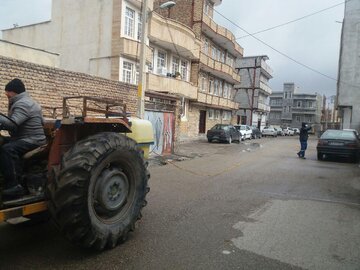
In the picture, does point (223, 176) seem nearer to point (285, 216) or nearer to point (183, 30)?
point (285, 216)

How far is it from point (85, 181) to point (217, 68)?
32436 mm

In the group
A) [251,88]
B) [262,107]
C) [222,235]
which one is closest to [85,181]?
[222,235]

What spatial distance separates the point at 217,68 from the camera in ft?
115

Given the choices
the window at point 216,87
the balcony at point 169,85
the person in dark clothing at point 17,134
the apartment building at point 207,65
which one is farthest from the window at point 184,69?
the person in dark clothing at point 17,134

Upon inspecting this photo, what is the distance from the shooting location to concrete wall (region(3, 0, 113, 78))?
69.3 feet

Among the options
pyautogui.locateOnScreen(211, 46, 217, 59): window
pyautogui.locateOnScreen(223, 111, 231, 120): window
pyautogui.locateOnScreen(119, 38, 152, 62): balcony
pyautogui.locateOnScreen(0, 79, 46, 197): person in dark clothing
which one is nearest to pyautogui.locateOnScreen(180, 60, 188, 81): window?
pyautogui.locateOnScreen(211, 46, 217, 59): window

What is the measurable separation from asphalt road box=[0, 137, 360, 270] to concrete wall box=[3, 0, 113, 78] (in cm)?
1464

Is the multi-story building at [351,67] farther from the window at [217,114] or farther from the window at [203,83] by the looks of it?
the window at [203,83]

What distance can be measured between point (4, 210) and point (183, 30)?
939 inches

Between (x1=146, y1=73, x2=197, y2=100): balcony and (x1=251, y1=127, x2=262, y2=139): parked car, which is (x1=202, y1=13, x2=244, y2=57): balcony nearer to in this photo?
(x1=146, y1=73, x2=197, y2=100): balcony

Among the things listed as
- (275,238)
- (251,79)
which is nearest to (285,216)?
(275,238)

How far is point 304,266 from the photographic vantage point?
4148 millimetres

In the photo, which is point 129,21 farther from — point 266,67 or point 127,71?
point 266,67

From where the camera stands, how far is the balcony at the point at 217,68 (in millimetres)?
31934
